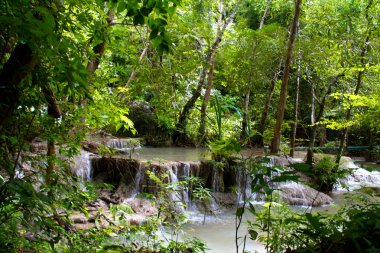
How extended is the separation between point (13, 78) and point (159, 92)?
23.5 feet

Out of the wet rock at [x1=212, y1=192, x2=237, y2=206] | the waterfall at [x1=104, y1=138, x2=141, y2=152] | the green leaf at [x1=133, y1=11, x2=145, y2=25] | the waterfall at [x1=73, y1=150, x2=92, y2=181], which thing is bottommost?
the wet rock at [x1=212, y1=192, x2=237, y2=206]

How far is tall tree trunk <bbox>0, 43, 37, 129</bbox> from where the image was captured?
1.98 metres

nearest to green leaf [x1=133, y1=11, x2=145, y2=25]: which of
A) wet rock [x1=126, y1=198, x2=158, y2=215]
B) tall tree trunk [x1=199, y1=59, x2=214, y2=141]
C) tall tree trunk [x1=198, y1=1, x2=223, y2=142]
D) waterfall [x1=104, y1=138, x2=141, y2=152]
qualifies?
wet rock [x1=126, y1=198, x2=158, y2=215]

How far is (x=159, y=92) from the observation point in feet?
30.0

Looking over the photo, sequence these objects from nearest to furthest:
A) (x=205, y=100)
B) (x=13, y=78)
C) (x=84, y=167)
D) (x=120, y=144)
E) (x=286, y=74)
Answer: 1. (x=13, y=78)
2. (x=84, y=167)
3. (x=286, y=74)
4. (x=120, y=144)
5. (x=205, y=100)

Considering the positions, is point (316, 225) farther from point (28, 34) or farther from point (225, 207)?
point (225, 207)

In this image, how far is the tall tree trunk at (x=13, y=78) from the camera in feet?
6.49

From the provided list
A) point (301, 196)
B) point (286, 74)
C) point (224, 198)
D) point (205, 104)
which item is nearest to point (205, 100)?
point (205, 104)

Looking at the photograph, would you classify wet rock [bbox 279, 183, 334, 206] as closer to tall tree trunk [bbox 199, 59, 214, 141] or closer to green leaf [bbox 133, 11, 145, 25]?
tall tree trunk [bbox 199, 59, 214, 141]

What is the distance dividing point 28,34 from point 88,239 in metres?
2.54

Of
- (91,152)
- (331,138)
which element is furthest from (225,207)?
(331,138)

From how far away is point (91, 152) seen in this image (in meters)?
9.59

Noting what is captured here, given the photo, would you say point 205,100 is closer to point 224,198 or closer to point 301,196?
point 224,198

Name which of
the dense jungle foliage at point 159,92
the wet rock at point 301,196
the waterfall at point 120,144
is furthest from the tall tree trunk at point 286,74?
the waterfall at point 120,144
